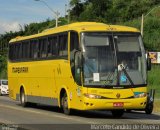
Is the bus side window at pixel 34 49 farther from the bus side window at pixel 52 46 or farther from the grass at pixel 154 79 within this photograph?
the grass at pixel 154 79

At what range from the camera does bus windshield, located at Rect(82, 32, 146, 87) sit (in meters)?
22.0

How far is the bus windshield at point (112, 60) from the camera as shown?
2205 cm

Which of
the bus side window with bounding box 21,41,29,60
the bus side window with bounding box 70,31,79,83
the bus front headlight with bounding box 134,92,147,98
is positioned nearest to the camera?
the bus front headlight with bounding box 134,92,147,98

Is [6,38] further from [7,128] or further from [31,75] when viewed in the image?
[7,128]

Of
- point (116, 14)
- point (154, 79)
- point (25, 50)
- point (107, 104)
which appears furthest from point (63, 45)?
point (116, 14)

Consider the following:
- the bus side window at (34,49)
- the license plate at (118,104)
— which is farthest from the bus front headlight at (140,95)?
the bus side window at (34,49)

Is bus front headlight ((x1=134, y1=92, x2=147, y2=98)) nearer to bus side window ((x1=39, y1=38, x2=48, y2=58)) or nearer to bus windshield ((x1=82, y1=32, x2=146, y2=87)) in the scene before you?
bus windshield ((x1=82, y1=32, x2=146, y2=87))

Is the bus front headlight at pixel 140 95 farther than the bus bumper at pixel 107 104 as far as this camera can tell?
Yes

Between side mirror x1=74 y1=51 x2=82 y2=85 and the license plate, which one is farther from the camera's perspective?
side mirror x1=74 y1=51 x2=82 y2=85

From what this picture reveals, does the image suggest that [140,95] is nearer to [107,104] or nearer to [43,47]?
[107,104]

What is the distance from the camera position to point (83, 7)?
117 metres

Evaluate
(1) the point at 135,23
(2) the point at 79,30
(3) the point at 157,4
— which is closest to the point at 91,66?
(2) the point at 79,30

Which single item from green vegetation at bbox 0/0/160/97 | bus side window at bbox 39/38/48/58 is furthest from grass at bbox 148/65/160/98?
bus side window at bbox 39/38/48/58

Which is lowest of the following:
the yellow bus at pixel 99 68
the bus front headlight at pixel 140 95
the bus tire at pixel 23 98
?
the bus tire at pixel 23 98
